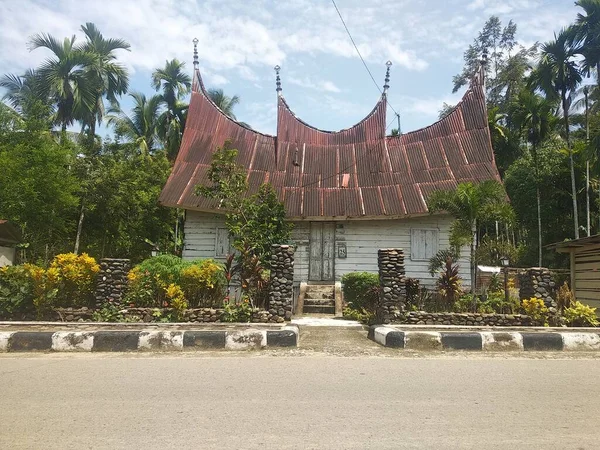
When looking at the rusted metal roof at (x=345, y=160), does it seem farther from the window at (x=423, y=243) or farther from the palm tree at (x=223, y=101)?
the palm tree at (x=223, y=101)

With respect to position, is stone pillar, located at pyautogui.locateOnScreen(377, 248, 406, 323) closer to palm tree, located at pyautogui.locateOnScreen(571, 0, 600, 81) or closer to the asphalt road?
the asphalt road

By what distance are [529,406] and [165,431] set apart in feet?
10.7

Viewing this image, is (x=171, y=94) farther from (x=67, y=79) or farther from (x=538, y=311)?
(x=538, y=311)

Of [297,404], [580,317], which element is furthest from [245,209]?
[297,404]

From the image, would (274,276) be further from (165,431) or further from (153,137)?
(153,137)

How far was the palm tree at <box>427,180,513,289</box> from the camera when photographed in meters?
10.6

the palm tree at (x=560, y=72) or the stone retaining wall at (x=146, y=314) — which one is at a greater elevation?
the palm tree at (x=560, y=72)

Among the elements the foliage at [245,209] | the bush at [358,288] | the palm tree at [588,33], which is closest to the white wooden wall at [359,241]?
the bush at [358,288]

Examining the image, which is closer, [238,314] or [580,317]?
[238,314]

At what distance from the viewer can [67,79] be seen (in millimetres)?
21734

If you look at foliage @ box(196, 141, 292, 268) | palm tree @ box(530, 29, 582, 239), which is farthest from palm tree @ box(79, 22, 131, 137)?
palm tree @ box(530, 29, 582, 239)

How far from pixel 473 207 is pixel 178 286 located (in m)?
6.80

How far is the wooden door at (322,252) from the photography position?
15914 millimetres

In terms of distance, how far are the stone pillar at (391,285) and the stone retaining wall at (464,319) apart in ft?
0.84
